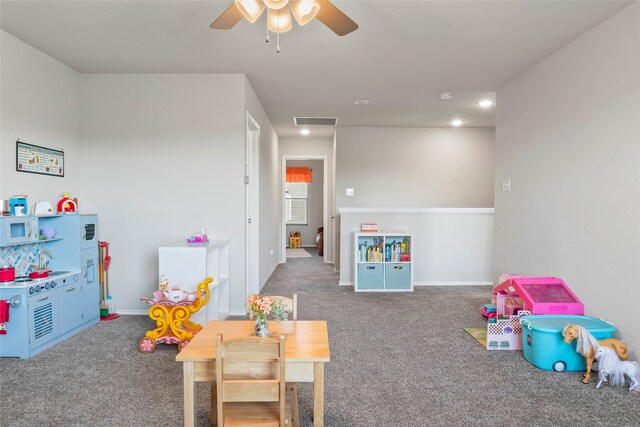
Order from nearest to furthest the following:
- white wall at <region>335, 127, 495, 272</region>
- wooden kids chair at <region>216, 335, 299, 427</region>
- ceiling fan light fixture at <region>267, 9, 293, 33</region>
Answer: wooden kids chair at <region>216, 335, 299, 427</region> < ceiling fan light fixture at <region>267, 9, 293, 33</region> < white wall at <region>335, 127, 495, 272</region>

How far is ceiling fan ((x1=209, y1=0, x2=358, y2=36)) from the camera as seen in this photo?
2.03 meters

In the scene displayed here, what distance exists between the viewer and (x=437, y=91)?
4.75m

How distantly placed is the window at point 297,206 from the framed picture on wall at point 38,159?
7624mm

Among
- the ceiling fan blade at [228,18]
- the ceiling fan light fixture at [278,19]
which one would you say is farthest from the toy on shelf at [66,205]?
the ceiling fan light fixture at [278,19]

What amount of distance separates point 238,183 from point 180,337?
5.53ft

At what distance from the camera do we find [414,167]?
269 inches

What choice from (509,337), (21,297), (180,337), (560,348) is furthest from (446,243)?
(21,297)

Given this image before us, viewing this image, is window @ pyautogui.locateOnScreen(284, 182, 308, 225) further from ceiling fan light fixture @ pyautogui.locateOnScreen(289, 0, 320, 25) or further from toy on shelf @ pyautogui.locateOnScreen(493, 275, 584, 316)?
ceiling fan light fixture @ pyautogui.locateOnScreen(289, 0, 320, 25)

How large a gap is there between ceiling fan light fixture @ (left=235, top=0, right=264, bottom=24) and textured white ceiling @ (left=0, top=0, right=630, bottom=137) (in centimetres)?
75

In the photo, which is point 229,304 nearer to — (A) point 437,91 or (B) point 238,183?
(B) point 238,183

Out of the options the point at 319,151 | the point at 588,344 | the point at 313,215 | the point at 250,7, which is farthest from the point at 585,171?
the point at 313,215

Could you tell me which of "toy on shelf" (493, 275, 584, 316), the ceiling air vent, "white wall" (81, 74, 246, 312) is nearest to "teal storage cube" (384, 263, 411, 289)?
"toy on shelf" (493, 275, 584, 316)

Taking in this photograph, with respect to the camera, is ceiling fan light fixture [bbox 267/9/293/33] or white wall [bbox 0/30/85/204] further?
white wall [bbox 0/30/85/204]

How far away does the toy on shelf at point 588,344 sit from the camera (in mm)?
2650
